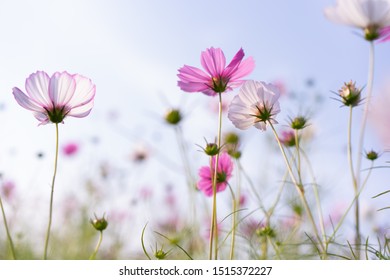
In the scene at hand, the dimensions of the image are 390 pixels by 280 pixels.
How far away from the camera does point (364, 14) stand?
498mm

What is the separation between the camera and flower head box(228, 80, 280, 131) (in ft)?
1.57

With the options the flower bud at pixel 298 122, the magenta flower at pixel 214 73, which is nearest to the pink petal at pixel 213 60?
the magenta flower at pixel 214 73

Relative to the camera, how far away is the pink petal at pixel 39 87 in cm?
45

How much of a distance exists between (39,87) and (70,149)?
38.1 inches

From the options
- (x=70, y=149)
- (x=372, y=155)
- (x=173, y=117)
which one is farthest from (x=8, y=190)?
(x=372, y=155)

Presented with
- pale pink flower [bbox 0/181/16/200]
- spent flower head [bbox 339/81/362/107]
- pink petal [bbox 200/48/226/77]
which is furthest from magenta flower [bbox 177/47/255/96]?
pale pink flower [bbox 0/181/16/200]

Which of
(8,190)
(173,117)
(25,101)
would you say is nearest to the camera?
(25,101)

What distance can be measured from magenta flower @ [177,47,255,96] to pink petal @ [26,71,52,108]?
0.13 m

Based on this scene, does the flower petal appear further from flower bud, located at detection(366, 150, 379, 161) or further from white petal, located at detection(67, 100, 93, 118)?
flower bud, located at detection(366, 150, 379, 161)

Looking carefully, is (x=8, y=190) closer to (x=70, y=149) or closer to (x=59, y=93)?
(x=70, y=149)

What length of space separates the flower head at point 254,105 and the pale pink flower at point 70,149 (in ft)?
3.23

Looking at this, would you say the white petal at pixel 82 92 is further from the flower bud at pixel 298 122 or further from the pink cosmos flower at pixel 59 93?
the flower bud at pixel 298 122
